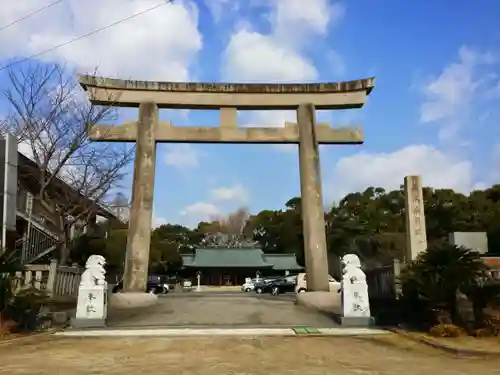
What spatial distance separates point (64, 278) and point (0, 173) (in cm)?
700

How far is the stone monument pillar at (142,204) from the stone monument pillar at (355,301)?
7.11m

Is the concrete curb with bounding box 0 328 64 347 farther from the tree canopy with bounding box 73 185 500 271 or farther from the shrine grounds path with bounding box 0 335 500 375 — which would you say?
the tree canopy with bounding box 73 185 500 271

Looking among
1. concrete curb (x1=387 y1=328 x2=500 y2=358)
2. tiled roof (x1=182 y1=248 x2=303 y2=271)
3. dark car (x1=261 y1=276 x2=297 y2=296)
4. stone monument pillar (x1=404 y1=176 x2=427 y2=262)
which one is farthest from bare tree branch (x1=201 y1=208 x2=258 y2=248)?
concrete curb (x1=387 y1=328 x2=500 y2=358)

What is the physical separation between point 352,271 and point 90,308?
21.7 feet

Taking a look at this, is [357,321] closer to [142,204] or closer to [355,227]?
[142,204]

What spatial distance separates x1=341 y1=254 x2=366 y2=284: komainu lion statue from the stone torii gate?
4.11 meters

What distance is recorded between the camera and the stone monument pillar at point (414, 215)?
717 inches

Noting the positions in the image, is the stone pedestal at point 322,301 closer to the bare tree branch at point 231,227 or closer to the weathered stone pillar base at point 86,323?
the weathered stone pillar base at point 86,323

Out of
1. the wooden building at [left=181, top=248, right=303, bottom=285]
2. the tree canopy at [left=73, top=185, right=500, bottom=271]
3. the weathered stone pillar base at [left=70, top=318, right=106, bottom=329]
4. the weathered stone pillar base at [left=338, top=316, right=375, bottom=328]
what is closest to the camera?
the weathered stone pillar base at [left=338, top=316, right=375, bottom=328]

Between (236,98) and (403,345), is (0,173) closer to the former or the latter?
(403,345)

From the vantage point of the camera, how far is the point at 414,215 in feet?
60.5

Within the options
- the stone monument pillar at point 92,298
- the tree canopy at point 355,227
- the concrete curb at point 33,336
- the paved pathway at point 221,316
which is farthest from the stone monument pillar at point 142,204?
the tree canopy at point 355,227

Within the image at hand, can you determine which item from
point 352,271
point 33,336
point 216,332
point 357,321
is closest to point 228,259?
point 352,271

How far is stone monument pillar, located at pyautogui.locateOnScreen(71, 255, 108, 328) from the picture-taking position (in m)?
12.4
